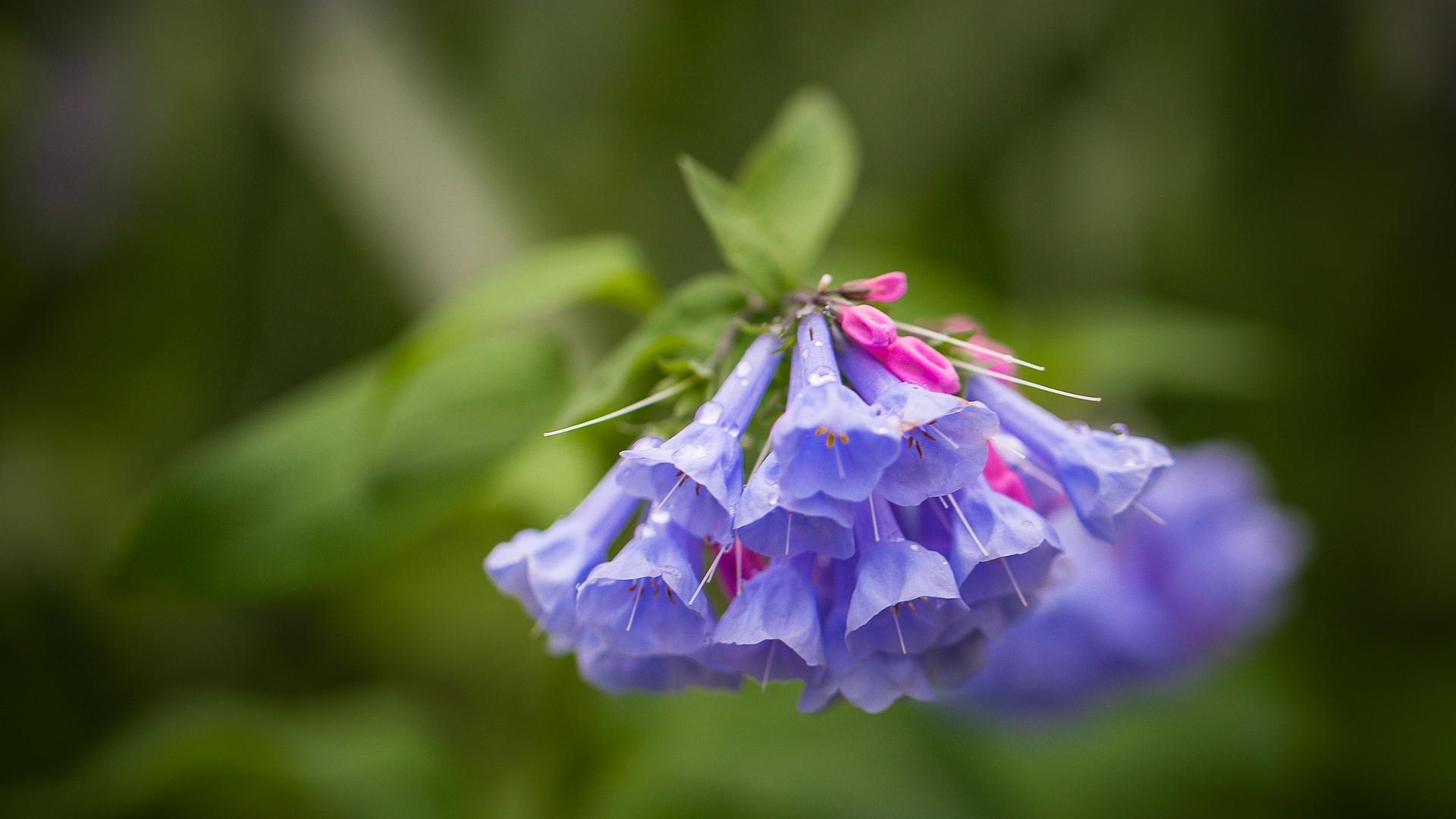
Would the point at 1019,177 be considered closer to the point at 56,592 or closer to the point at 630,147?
the point at 630,147

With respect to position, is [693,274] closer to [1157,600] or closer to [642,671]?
[1157,600]

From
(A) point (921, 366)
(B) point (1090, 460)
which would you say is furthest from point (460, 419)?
(B) point (1090, 460)

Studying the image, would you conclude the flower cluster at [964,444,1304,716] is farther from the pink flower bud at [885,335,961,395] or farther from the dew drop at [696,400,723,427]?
the dew drop at [696,400,723,427]

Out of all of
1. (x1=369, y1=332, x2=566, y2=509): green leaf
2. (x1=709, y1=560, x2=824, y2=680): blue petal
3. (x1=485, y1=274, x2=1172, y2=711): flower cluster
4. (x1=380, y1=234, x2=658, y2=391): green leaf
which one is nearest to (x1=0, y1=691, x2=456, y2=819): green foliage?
(x1=369, y1=332, x2=566, y2=509): green leaf

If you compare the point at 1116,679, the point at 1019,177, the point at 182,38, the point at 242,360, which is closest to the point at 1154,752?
the point at 1116,679

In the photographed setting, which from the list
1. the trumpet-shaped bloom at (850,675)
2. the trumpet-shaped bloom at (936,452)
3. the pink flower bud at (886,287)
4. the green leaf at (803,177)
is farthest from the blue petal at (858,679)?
the green leaf at (803,177)
